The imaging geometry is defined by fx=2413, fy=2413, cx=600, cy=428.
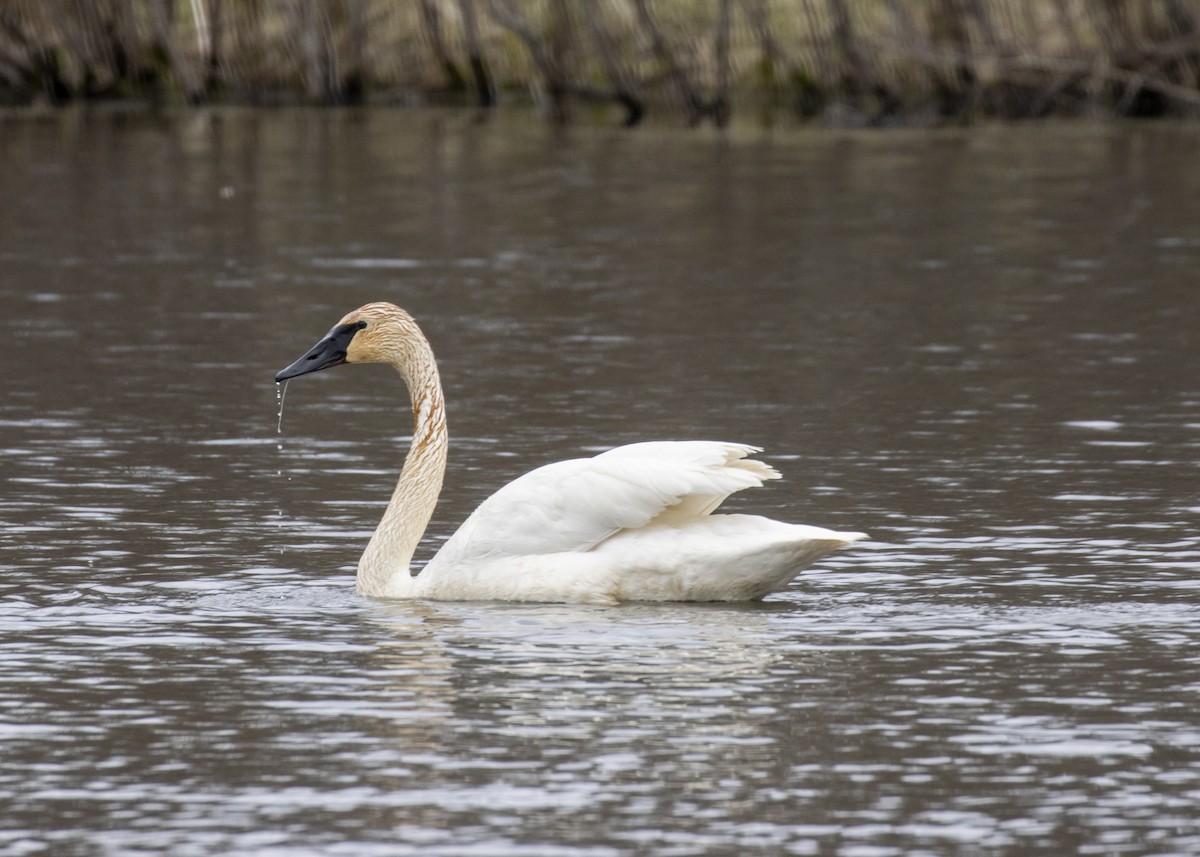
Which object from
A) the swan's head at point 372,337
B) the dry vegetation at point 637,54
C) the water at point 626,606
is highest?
the dry vegetation at point 637,54

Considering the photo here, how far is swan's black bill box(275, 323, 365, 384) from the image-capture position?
1191cm

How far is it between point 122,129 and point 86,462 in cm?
2770

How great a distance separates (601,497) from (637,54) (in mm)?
34406

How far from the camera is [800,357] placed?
1875 cm

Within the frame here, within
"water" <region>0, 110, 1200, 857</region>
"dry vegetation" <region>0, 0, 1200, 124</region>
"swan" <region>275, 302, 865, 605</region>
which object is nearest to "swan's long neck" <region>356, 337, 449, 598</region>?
"swan" <region>275, 302, 865, 605</region>

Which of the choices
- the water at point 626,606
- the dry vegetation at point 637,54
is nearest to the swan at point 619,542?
the water at point 626,606

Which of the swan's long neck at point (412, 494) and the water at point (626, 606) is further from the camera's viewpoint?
the swan's long neck at point (412, 494)

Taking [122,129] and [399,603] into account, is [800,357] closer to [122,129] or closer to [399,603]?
[399,603]

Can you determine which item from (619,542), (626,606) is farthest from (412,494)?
(626,606)

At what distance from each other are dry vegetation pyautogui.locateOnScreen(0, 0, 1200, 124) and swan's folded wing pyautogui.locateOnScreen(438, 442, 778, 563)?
28.4 metres

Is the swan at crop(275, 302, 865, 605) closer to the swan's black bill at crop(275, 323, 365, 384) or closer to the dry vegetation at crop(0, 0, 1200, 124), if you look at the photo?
the swan's black bill at crop(275, 323, 365, 384)

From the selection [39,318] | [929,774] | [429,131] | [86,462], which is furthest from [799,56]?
[929,774]

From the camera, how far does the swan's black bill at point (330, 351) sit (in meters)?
11.9

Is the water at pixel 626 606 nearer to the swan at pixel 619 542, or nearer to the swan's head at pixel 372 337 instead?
the swan at pixel 619 542
